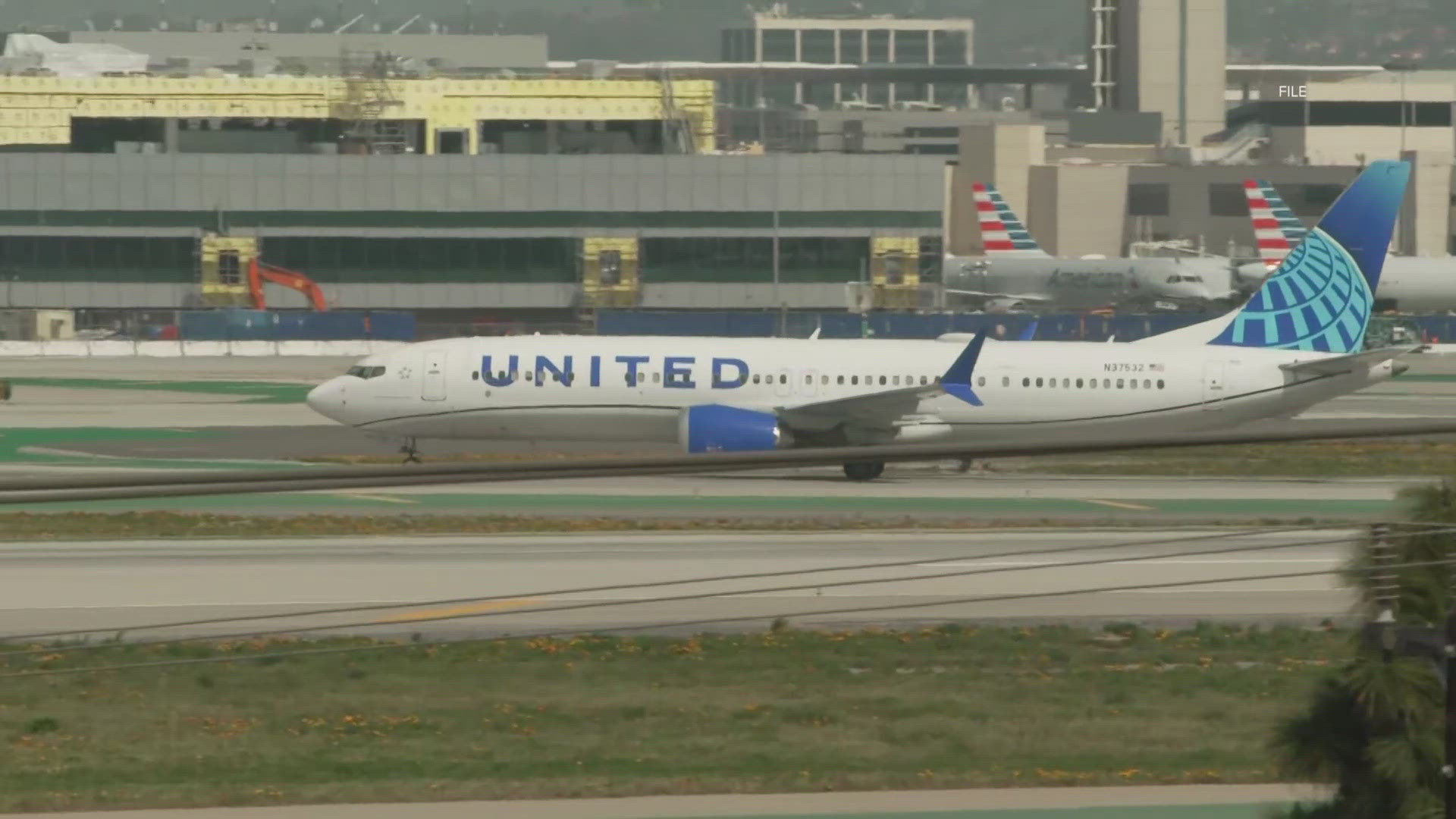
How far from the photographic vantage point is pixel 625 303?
106 m

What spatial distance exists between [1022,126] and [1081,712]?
12208 centimetres

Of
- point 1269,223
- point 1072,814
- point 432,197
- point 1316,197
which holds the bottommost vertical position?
point 1072,814

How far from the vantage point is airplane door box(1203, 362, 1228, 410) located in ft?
145

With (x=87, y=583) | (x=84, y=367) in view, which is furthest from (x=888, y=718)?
(x=84, y=367)

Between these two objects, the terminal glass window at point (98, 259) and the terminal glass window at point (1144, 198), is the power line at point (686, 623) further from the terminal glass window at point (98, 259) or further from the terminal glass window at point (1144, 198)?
the terminal glass window at point (1144, 198)

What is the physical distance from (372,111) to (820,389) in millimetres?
74056

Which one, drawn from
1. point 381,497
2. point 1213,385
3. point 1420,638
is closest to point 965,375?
point 1213,385

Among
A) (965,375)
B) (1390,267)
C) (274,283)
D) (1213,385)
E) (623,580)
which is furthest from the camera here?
(1390,267)

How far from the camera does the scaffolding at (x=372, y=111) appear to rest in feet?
366

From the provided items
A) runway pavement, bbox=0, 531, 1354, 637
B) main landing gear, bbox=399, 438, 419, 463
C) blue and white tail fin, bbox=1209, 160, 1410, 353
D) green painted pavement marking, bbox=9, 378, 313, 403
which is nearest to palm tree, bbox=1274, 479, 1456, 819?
runway pavement, bbox=0, 531, 1354, 637

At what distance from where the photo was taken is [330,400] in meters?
43.8

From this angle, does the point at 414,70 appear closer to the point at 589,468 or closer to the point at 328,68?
the point at 328,68

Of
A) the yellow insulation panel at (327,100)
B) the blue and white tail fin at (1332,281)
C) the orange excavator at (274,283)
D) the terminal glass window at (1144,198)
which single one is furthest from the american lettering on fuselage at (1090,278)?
the blue and white tail fin at (1332,281)

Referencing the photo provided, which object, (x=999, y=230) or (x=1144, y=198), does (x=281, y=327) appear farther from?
(x=1144, y=198)
